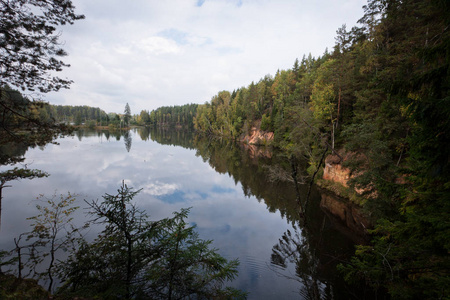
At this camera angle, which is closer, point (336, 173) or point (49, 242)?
point (49, 242)

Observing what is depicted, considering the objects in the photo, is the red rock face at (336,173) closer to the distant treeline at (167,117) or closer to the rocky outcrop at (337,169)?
the rocky outcrop at (337,169)

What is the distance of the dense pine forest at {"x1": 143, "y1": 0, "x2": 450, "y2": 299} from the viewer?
10.7 ft

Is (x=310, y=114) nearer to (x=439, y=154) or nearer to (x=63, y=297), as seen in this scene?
(x=439, y=154)

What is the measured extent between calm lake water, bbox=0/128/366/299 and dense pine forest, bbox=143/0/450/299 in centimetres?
140

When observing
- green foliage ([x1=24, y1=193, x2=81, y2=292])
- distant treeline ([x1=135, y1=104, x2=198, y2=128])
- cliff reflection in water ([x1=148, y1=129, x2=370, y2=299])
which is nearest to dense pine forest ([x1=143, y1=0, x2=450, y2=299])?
cliff reflection in water ([x1=148, y1=129, x2=370, y2=299])

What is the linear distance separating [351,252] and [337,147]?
12.8 metres

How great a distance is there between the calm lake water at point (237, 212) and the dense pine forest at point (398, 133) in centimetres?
140

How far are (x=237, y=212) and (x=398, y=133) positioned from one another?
39.6 feet

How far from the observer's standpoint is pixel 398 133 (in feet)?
39.6

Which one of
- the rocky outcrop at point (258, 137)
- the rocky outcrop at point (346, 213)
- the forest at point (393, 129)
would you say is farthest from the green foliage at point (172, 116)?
the rocky outcrop at point (346, 213)

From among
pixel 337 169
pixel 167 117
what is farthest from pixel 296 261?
pixel 167 117

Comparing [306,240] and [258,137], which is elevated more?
[258,137]

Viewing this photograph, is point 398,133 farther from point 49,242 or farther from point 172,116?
point 172,116

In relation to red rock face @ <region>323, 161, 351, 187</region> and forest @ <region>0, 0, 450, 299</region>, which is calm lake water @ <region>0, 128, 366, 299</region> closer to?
forest @ <region>0, 0, 450, 299</region>
